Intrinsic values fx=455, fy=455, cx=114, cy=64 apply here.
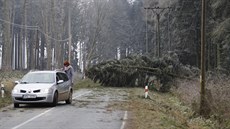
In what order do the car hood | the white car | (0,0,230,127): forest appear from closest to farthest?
the white car < the car hood < (0,0,230,127): forest

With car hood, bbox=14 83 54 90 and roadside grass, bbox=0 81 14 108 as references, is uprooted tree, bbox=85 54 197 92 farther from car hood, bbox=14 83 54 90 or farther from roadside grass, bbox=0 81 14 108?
car hood, bbox=14 83 54 90

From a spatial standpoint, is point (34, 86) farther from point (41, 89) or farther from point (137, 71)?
point (137, 71)

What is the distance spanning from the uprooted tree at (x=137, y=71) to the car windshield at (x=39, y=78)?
58.8ft

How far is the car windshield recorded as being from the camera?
20.1 metres

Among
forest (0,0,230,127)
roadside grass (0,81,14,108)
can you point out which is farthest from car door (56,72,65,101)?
forest (0,0,230,127)

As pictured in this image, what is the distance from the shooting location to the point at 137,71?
38.2 metres

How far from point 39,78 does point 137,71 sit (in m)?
18.7

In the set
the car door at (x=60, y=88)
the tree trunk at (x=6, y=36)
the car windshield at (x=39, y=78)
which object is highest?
the tree trunk at (x=6, y=36)

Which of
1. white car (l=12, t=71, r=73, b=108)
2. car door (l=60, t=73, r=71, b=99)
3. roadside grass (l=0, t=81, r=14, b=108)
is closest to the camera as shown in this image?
white car (l=12, t=71, r=73, b=108)

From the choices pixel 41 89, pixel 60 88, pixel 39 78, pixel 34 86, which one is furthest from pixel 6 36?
pixel 41 89

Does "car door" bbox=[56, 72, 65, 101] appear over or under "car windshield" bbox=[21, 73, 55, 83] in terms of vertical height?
under

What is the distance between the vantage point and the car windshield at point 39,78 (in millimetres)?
20062

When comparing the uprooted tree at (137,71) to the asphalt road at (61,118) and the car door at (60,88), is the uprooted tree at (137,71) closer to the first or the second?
the car door at (60,88)

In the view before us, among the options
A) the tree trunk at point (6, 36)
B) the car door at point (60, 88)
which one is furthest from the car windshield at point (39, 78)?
the tree trunk at point (6, 36)
